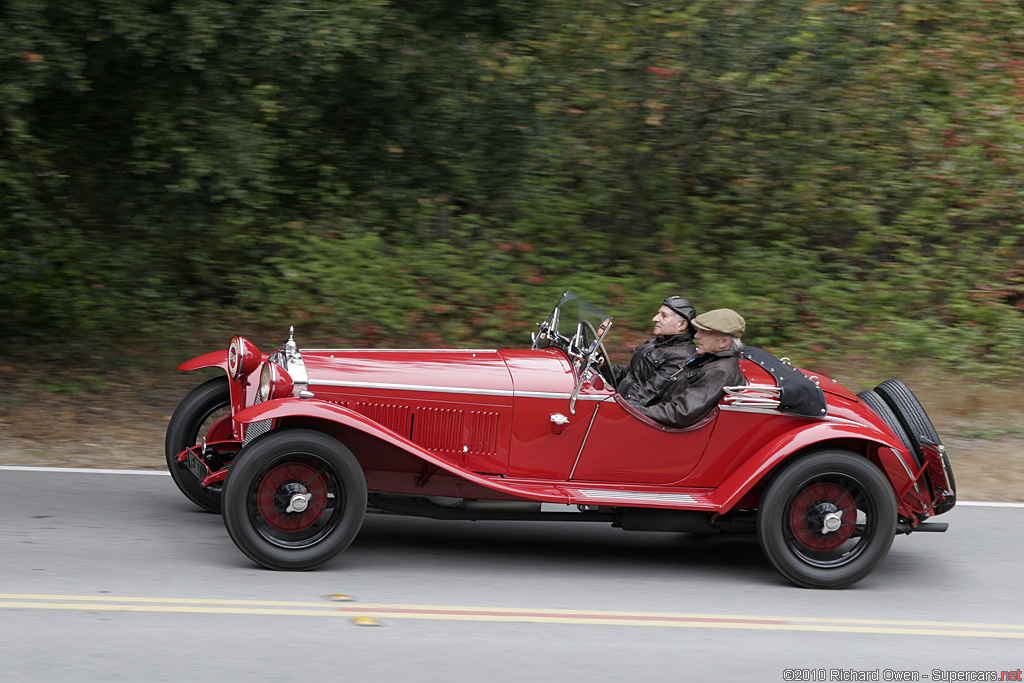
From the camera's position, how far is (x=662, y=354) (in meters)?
5.71

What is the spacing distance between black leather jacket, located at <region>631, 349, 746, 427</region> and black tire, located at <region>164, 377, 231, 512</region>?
2.48 meters

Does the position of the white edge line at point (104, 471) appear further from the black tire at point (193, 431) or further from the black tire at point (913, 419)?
the black tire at point (913, 419)

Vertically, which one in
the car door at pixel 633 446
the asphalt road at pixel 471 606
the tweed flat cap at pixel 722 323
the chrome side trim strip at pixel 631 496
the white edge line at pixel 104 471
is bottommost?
the white edge line at pixel 104 471

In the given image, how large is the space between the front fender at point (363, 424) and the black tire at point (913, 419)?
1908mm

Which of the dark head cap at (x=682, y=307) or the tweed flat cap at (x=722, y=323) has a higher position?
the tweed flat cap at (x=722, y=323)

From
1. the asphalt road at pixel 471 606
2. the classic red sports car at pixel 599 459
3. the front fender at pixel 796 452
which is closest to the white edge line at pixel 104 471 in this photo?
the asphalt road at pixel 471 606

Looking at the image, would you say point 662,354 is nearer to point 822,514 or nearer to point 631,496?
point 631,496

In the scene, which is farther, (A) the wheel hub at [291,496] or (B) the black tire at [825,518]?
(B) the black tire at [825,518]

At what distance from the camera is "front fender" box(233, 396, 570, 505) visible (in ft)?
16.0

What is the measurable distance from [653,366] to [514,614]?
1.76 m

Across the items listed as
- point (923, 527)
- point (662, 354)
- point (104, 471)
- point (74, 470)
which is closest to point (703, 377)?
point (662, 354)

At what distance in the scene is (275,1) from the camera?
8211 mm

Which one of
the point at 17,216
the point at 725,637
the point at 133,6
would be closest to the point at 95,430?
the point at 17,216

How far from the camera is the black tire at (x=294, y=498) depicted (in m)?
4.87
